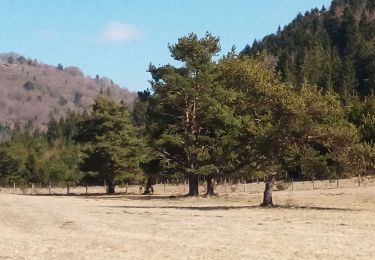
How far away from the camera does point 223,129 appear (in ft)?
181

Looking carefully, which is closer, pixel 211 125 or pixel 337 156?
pixel 337 156

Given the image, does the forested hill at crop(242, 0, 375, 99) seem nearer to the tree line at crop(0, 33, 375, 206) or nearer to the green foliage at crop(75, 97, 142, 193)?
the tree line at crop(0, 33, 375, 206)


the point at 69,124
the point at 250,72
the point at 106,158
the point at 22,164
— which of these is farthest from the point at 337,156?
the point at 69,124

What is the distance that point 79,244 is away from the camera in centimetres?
1752

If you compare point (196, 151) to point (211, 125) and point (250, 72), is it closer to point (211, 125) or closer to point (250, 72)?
point (211, 125)

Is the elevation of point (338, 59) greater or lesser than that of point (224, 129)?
greater

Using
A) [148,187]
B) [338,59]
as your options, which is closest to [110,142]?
[148,187]

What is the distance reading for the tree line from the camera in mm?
34156

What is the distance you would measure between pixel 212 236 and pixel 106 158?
5136 centimetres

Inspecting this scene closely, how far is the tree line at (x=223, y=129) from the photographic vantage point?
34.2 meters

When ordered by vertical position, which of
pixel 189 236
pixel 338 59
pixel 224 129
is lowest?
pixel 189 236

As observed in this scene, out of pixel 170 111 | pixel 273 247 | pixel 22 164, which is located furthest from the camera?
pixel 22 164

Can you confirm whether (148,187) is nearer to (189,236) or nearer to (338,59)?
(189,236)

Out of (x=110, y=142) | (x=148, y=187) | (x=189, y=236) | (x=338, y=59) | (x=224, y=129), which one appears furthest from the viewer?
(x=338, y=59)
